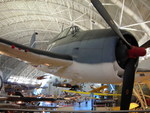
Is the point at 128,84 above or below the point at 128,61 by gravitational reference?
below

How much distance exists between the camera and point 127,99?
4109 millimetres

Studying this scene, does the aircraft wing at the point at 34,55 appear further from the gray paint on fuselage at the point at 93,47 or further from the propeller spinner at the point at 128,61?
the propeller spinner at the point at 128,61

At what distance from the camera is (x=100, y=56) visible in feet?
14.4

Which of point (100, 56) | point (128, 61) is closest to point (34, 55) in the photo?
point (100, 56)

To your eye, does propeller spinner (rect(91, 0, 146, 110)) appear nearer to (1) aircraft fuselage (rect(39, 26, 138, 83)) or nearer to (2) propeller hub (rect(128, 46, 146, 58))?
A: (2) propeller hub (rect(128, 46, 146, 58))

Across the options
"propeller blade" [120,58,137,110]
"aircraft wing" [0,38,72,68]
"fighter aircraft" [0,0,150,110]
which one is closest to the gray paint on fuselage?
"fighter aircraft" [0,0,150,110]

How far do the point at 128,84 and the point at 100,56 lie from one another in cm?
107

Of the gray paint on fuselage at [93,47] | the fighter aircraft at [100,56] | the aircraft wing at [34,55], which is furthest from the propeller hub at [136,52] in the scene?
the aircraft wing at [34,55]

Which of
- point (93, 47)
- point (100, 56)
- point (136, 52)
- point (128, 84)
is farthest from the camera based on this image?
point (93, 47)

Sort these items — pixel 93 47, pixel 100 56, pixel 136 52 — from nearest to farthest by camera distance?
pixel 136 52 → pixel 100 56 → pixel 93 47

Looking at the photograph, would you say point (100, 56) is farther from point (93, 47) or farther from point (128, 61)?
point (128, 61)

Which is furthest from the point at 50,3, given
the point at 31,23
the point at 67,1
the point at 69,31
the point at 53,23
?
the point at 69,31

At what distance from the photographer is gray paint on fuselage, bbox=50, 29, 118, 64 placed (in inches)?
170

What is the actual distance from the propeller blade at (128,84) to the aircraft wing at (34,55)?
1.69 m
